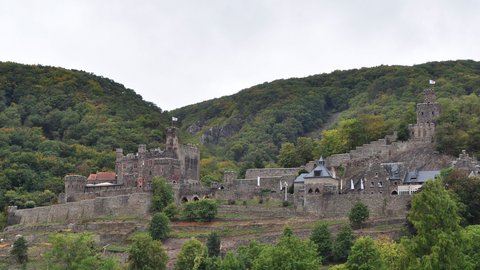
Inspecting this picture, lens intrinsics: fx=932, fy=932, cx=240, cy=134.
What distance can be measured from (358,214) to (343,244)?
18.2ft

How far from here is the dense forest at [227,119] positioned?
99.1 m

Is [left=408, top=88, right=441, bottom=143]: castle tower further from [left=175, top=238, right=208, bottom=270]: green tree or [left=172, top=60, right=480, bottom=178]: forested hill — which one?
[left=172, top=60, right=480, bottom=178]: forested hill

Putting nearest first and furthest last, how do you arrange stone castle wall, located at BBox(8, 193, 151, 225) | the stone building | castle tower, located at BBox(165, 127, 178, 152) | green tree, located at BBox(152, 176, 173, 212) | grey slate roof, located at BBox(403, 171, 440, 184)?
1. grey slate roof, located at BBox(403, 171, 440, 184)
2. green tree, located at BBox(152, 176, 173, 212)
3. stone castle wall, located at BBox(8, 193, 151, 225)
4. the stone building
5. castle tower, located at BBox(165, 127, 178, 152)

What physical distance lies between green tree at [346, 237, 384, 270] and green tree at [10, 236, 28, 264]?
32.7m

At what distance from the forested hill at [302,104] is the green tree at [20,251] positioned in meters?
46.0

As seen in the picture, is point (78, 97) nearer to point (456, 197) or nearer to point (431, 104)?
point (431, 104)

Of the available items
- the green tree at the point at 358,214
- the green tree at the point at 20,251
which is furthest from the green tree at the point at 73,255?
the green tree at the point at 358,214

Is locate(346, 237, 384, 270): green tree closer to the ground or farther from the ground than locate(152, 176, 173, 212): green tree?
closer to the ground

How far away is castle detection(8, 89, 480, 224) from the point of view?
80.0 meters

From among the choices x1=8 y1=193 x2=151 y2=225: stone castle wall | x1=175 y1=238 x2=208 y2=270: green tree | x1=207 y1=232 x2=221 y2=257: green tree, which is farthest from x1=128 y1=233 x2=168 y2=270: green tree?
x1=8 y1=193 x2=151 y2=225: stone castle wall

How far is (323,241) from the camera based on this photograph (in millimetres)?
71312

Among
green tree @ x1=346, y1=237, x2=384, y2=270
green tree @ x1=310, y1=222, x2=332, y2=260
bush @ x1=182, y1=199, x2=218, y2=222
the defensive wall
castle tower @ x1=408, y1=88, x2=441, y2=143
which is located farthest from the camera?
castle tower @ x1=408, y1=88, x2=441, y2=143

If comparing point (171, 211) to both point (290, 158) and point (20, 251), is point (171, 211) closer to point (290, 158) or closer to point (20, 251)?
point (20, 251)

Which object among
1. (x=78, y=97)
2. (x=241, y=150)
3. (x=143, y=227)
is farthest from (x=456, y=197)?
(x=78, y=97)
